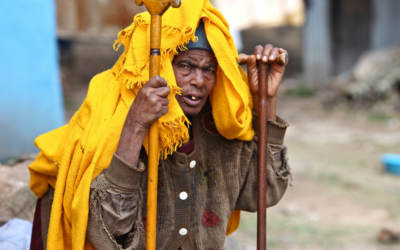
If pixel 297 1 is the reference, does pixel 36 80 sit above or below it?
below

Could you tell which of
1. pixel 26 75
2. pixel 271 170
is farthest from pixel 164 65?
pixel 26 75

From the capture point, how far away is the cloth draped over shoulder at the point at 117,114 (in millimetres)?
1853

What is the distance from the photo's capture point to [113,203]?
1.82 m

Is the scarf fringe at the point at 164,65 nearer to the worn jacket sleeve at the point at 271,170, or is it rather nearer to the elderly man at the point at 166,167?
the elderly man at the point at 166,167

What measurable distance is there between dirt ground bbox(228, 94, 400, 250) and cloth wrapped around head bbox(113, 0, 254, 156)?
1515 millimetres

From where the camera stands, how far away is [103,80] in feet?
6.70

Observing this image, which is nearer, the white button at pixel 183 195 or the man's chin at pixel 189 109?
the man's chin at pixel 189 109

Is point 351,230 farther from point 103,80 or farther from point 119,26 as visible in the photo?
point 119,26

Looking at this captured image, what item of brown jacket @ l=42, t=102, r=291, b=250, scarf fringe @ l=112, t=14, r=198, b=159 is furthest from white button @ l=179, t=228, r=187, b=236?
scarf fringe @ l=112, t=14, r=198, b=159

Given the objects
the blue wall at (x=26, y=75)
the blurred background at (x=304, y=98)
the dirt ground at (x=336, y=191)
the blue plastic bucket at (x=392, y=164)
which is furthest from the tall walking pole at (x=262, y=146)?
the blue plastic bucket at (x=392, y=164)

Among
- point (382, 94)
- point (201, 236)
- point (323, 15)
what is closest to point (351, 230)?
point (201, 236)

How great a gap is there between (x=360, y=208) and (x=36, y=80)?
393 cm

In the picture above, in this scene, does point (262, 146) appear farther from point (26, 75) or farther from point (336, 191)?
point (336, 191)

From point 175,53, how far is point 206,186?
0.76 m
